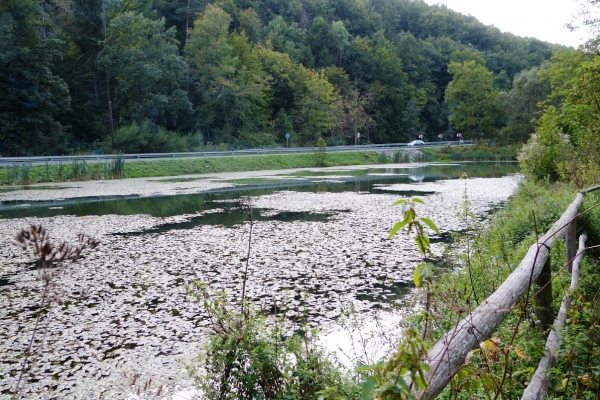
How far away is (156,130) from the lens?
3997cm

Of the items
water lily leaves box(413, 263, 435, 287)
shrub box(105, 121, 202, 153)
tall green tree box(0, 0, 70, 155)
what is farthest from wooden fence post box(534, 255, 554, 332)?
shrub box(105, 121, 202, 153)

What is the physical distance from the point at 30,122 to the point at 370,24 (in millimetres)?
64892

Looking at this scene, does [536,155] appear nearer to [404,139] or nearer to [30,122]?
[30,122]

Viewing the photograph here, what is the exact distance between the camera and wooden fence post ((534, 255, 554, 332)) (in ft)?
10.0

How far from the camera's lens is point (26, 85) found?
33250 millimetres

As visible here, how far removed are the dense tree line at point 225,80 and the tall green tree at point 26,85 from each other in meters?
0.08

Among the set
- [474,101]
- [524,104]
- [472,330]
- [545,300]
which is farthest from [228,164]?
[474,101]

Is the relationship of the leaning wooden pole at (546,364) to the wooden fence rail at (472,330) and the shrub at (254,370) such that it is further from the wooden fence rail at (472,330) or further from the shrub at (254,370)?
the shrub at (254,370)

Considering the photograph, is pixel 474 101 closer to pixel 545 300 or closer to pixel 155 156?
pixel 155 156

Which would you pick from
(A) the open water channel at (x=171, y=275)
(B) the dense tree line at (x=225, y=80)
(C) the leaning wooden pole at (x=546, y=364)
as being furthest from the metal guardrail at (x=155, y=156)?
(C) the leaning wooden pole at (x=546, y=364)

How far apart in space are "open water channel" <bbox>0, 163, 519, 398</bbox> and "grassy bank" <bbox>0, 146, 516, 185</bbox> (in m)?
8.36

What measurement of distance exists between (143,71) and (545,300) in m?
40.7

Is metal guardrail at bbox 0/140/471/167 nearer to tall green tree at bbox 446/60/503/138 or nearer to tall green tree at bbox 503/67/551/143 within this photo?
tall green tree at bbox 503/67/551/143

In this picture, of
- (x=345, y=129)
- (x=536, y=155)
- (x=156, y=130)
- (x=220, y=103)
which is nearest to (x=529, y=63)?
(x=345, y=129)
